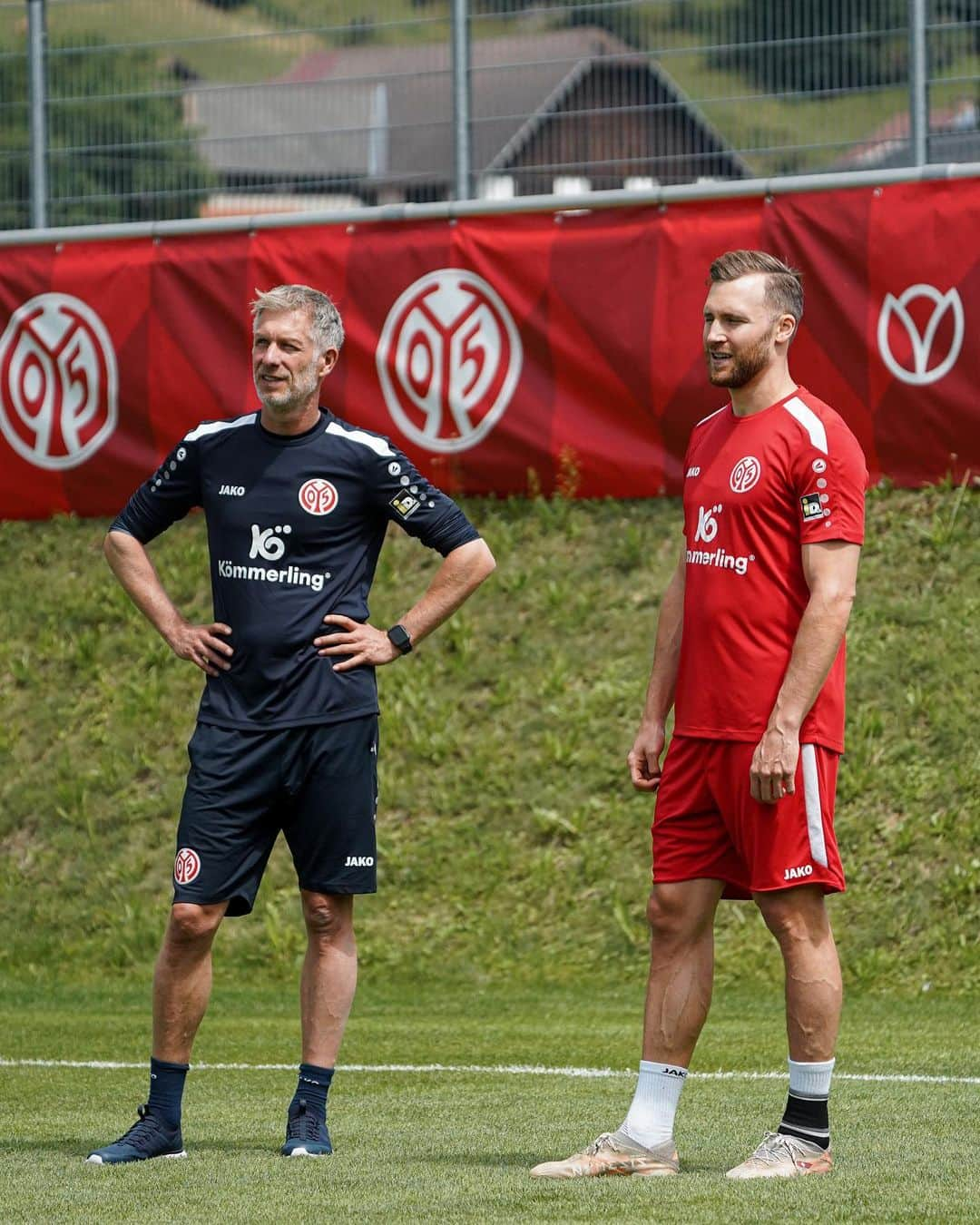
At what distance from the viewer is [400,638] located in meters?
5.99

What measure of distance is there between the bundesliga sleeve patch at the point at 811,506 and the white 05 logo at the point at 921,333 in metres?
6.18

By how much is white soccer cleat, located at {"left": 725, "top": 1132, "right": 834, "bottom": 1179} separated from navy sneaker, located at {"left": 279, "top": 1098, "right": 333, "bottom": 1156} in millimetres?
1163

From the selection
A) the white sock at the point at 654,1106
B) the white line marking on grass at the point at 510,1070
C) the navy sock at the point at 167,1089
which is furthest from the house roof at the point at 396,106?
the white sock at the point at 654,1106

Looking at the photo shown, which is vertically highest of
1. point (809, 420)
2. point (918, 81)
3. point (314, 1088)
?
point (918, 81)

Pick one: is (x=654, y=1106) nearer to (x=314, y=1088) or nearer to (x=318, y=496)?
(x=314, y=1088)

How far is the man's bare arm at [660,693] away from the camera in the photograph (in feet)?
18.0

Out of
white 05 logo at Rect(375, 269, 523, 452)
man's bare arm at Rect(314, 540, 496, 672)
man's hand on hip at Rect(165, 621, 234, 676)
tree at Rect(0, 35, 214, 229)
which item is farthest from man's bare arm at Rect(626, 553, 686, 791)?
tree at Rect(0, 35, 214, 229)

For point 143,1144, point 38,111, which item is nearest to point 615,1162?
point 143,1144

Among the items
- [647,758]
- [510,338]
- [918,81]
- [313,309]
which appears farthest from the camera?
[510,338]

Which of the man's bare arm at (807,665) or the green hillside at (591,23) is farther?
the green hillside at (591,23)

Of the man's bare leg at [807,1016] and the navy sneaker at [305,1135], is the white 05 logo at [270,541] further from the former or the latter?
the man's bare leg at [807,1016]

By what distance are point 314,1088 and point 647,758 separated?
4.34 ft

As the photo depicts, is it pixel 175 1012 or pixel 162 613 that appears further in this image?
pixel 162 613

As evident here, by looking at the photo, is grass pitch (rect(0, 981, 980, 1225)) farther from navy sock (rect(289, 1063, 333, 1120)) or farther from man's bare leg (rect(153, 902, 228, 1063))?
man's bare leg (rect(153, 902, 228, 1063))
